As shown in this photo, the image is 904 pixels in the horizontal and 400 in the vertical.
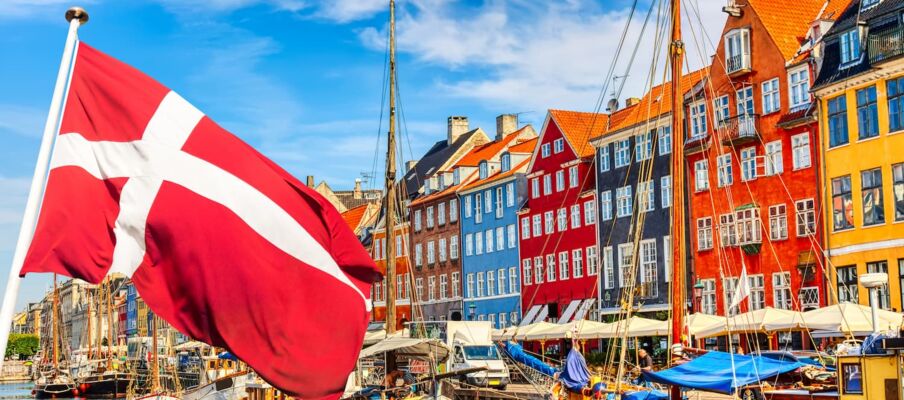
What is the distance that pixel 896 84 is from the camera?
42.7 metres

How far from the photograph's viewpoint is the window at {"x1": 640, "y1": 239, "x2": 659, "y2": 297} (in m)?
57.1

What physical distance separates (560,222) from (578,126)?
5631 millimetres

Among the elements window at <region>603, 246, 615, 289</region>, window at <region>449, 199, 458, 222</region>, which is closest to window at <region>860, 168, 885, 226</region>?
window at <region>603, 246, 615, 289</region>

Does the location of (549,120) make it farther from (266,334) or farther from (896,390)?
(266,334)

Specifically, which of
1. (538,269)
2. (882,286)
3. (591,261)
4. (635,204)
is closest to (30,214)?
(882,286)

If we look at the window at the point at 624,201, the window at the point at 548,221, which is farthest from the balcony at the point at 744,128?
the window at the point at 548,221

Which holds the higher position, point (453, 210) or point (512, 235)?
point (453, 210)

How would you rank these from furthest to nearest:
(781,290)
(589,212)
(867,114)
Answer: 1. (589,212)
2. (781,290)
3. (867,114)

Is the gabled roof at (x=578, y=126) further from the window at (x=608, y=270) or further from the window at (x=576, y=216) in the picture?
the window at (x=608, y=270)

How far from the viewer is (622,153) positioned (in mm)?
60625

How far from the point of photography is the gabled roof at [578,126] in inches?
2586

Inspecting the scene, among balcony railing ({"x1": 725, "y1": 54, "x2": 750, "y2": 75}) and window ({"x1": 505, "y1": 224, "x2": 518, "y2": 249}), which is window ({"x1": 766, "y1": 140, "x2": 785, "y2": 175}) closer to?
balcony railing ({"x1": 725, "y1": 54, "x2": 750, "y2": 75})

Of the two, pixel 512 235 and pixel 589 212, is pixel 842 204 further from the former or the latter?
pixel 512 235

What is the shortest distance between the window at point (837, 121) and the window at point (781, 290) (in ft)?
18.7
